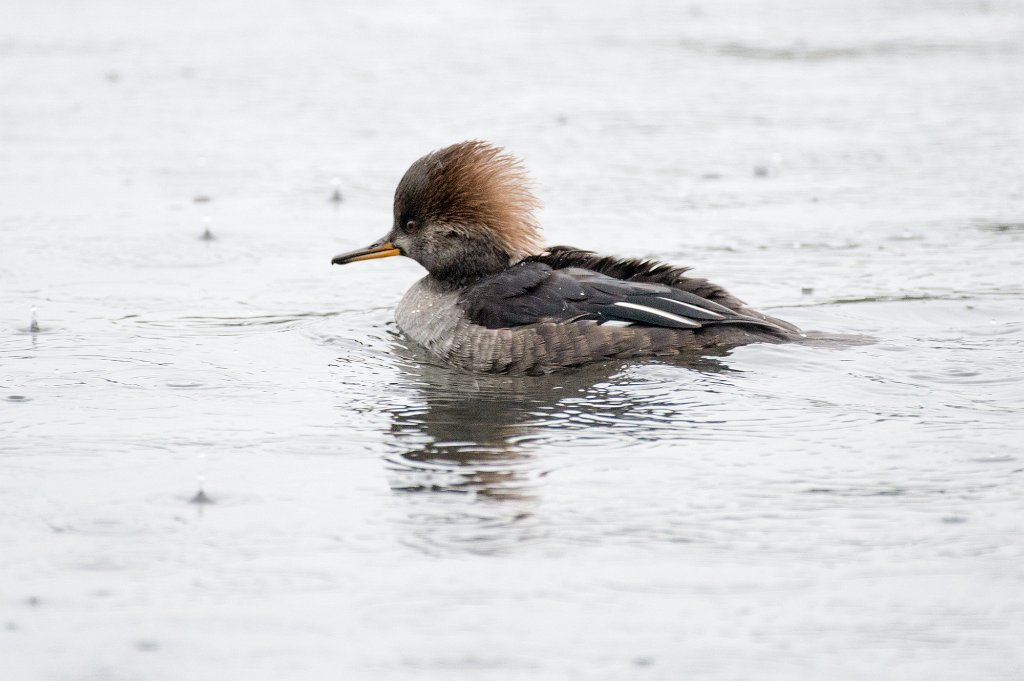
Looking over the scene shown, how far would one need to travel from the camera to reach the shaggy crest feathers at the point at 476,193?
7547mm

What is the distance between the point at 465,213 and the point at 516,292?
23.0 inches

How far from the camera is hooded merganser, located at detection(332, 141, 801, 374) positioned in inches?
279

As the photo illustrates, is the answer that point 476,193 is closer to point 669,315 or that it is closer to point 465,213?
point 465,213

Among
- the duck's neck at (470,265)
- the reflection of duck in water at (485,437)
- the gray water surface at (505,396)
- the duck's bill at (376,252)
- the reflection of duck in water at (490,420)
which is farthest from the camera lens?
the duck's bill at (376,252)

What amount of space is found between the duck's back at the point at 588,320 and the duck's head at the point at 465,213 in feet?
0.94

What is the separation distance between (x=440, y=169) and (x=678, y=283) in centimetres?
139

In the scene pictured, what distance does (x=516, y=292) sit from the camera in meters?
7.30

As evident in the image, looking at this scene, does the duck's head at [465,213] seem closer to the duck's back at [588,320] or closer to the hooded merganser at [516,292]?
the hooded merganser at [516,292]

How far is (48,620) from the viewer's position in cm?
423

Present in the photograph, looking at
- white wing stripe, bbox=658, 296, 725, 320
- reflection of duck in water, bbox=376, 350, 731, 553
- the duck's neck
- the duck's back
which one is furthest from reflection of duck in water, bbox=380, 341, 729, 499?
the duck's neck

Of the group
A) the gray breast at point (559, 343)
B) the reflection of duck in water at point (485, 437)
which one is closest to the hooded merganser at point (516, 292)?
the gray breast at point (559, 343)

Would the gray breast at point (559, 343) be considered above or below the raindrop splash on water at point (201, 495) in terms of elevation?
above

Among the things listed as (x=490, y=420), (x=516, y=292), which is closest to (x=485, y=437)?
(x=490, y=420)

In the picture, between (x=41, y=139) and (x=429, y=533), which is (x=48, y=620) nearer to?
(x=429, y=533)
